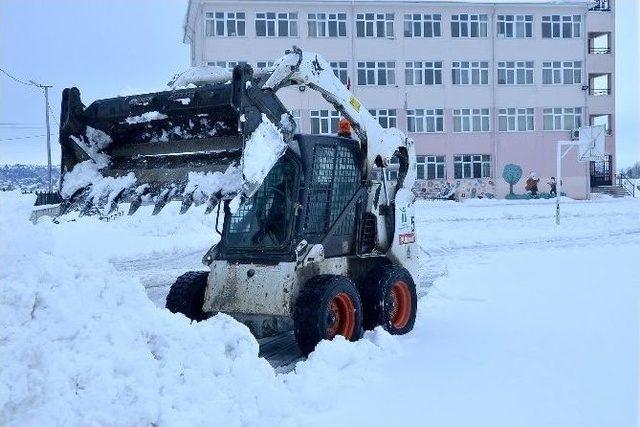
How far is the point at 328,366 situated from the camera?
568cm

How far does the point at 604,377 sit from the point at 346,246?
2926 millimetres

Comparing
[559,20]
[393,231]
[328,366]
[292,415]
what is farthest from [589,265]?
[559,20]

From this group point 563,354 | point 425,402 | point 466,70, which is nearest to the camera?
point 425,402

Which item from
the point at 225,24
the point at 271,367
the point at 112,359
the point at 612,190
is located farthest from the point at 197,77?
the point at 612,190

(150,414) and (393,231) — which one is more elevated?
(393,231)

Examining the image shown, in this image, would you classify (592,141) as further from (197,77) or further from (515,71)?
(197,77)

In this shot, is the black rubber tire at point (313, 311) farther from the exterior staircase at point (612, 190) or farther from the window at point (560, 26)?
the exterior staircase at point (612, 190)

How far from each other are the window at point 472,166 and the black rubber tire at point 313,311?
38089 millimetres

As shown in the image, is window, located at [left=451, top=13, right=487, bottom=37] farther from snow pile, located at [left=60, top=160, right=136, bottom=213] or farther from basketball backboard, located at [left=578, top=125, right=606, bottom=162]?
snow pile, located at [left=60, top=160, right=136, bottom=213]

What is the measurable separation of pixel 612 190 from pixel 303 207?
44.4 meters

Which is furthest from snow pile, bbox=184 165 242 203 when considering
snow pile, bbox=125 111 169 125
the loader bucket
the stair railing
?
the stair railing

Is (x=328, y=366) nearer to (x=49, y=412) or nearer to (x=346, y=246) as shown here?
(x=346, y=246)

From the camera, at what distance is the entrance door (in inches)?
1895

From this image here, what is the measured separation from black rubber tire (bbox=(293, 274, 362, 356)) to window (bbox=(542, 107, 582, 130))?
134 ft
